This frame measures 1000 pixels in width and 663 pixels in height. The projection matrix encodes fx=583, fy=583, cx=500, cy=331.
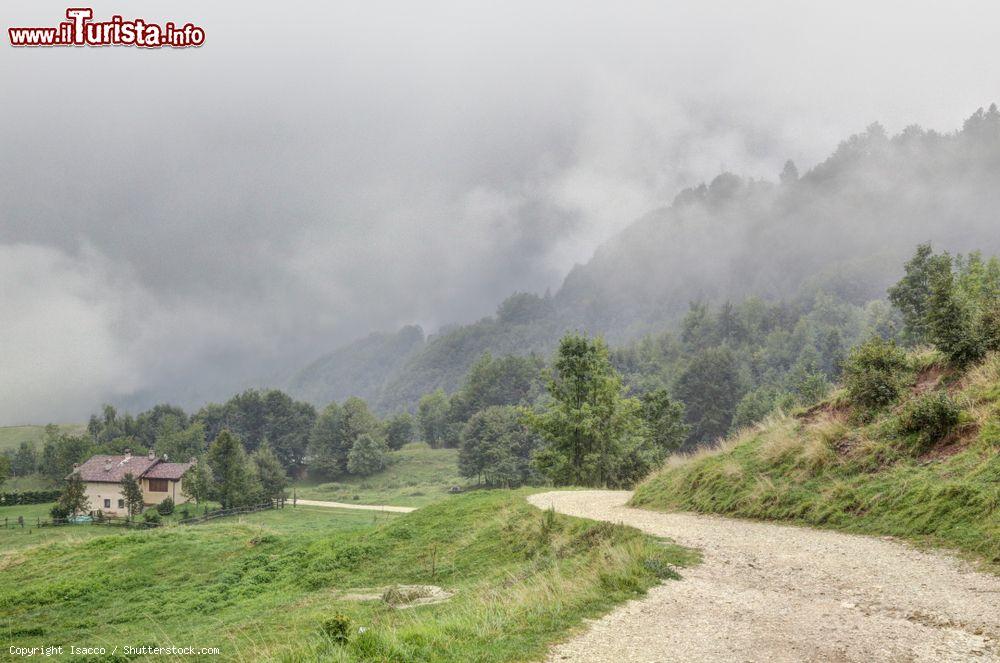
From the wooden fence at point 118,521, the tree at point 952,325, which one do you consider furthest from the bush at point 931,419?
the wooden fence at point 118,521

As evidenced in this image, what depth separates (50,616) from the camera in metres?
20.7

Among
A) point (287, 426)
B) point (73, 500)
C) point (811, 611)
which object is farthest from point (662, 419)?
point (287, 426)

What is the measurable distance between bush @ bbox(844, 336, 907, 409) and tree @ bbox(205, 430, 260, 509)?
80578 millimetres

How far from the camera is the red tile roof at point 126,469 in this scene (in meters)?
94.2

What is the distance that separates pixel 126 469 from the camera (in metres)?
95.5

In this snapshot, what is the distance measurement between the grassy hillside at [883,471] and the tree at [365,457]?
111m

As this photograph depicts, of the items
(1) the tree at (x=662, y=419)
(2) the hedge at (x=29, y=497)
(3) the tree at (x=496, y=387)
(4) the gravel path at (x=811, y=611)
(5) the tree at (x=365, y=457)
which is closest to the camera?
(4) the gravel path at (x=811, y=611)

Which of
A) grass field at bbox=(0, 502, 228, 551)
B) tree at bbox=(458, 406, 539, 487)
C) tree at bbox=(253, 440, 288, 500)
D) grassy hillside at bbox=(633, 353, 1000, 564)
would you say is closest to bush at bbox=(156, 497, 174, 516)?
grass field at bbox=(0, 502, 228, 551)

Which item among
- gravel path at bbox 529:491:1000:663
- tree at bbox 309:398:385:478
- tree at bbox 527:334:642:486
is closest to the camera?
gravel path at bbox 529:491:1000:663

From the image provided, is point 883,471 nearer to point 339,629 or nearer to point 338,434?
point 339,629

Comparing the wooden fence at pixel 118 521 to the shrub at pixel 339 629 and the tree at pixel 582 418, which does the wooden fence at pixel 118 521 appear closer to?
the tree at pixel 582 418

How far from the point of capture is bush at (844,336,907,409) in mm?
18672

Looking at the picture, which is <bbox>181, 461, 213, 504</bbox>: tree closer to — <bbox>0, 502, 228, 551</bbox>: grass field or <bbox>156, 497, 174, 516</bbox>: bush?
<bbox>0, 502, 228, 551</bbox>: grass field

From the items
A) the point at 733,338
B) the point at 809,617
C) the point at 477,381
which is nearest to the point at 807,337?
the point at 733,338
